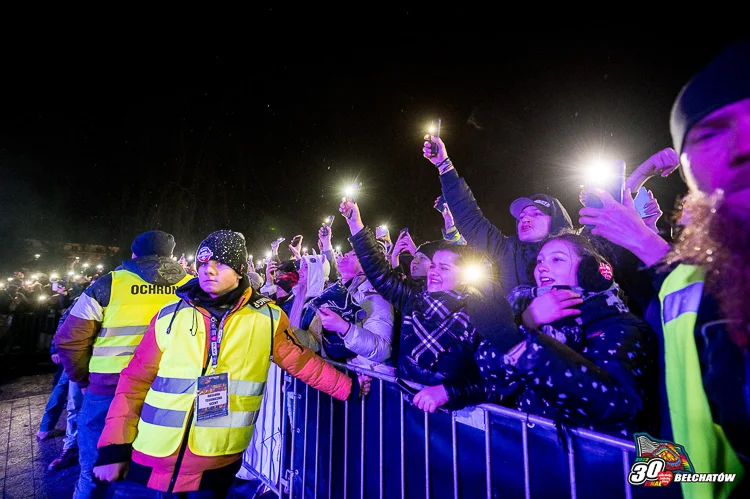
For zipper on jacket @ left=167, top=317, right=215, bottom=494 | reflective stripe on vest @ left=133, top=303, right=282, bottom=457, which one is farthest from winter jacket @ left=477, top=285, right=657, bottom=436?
zipper on jacket @ left=167, top=317, right=215, bottom=494

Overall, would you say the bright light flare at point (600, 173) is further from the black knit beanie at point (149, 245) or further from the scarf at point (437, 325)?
the black knit beanie at point (149, 245)

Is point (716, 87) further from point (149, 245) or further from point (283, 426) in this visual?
point (149, 245)

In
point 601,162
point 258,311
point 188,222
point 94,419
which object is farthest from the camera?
point 188,222

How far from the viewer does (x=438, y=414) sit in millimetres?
2428

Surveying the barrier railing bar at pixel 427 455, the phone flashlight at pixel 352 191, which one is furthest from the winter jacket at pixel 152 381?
the phone flashlight at pixel 352 191

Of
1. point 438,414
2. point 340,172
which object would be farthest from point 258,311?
point 340,172

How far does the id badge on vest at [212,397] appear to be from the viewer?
2.35 metres

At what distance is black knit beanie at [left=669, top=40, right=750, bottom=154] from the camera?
1009 mm

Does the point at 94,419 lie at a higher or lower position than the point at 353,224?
lower

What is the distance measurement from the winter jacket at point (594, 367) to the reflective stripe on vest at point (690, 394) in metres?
0.35

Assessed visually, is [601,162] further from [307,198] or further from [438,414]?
[307,198]

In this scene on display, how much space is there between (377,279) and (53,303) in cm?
1276

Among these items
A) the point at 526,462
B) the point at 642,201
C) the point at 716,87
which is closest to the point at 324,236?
the point at 642,201

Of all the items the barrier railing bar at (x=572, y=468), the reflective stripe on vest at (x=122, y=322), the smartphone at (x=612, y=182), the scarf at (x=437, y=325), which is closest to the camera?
the barrier railing bar at (x=572, y=468)
